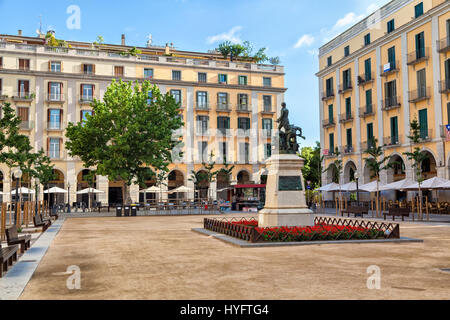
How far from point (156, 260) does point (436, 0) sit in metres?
34.2

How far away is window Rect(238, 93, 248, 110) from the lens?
190 ft

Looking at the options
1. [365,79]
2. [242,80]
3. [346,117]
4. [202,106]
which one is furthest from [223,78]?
[365,79]

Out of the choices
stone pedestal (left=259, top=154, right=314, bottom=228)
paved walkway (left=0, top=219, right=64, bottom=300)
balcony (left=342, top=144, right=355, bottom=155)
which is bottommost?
paved walkway (left=0, top=219, right=64, bottom=300)

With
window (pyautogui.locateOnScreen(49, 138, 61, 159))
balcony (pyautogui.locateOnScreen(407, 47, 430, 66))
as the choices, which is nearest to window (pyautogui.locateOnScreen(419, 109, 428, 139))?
balcony (pyautogui.locateOnScreen(407, 47, 430, 66))

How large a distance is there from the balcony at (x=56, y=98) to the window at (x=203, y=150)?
16353 mm

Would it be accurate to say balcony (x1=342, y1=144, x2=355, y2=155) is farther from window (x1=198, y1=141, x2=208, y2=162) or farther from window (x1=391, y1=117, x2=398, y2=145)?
window (x1=198, y1=141, x2=208, y2=162)

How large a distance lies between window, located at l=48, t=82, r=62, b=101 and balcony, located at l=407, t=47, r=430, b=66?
118 feet

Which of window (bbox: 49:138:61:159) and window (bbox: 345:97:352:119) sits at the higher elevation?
window (bbox: 345:97:352:119)

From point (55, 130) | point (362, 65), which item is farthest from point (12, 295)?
point (55, 130)

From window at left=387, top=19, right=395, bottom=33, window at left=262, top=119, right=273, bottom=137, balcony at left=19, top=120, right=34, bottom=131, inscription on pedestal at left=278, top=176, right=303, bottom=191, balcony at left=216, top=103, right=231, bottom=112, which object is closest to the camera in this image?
inscription on pedestal at left=278, top=176, right=303, bottom=191

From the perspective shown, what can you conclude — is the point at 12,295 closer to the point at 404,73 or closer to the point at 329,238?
the point at 329,238

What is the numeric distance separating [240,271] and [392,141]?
114 ft

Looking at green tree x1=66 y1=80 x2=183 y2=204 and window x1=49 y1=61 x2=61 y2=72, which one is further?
window x1=49 y1=61 x2=61 y2=72

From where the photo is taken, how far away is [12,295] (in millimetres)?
7105
